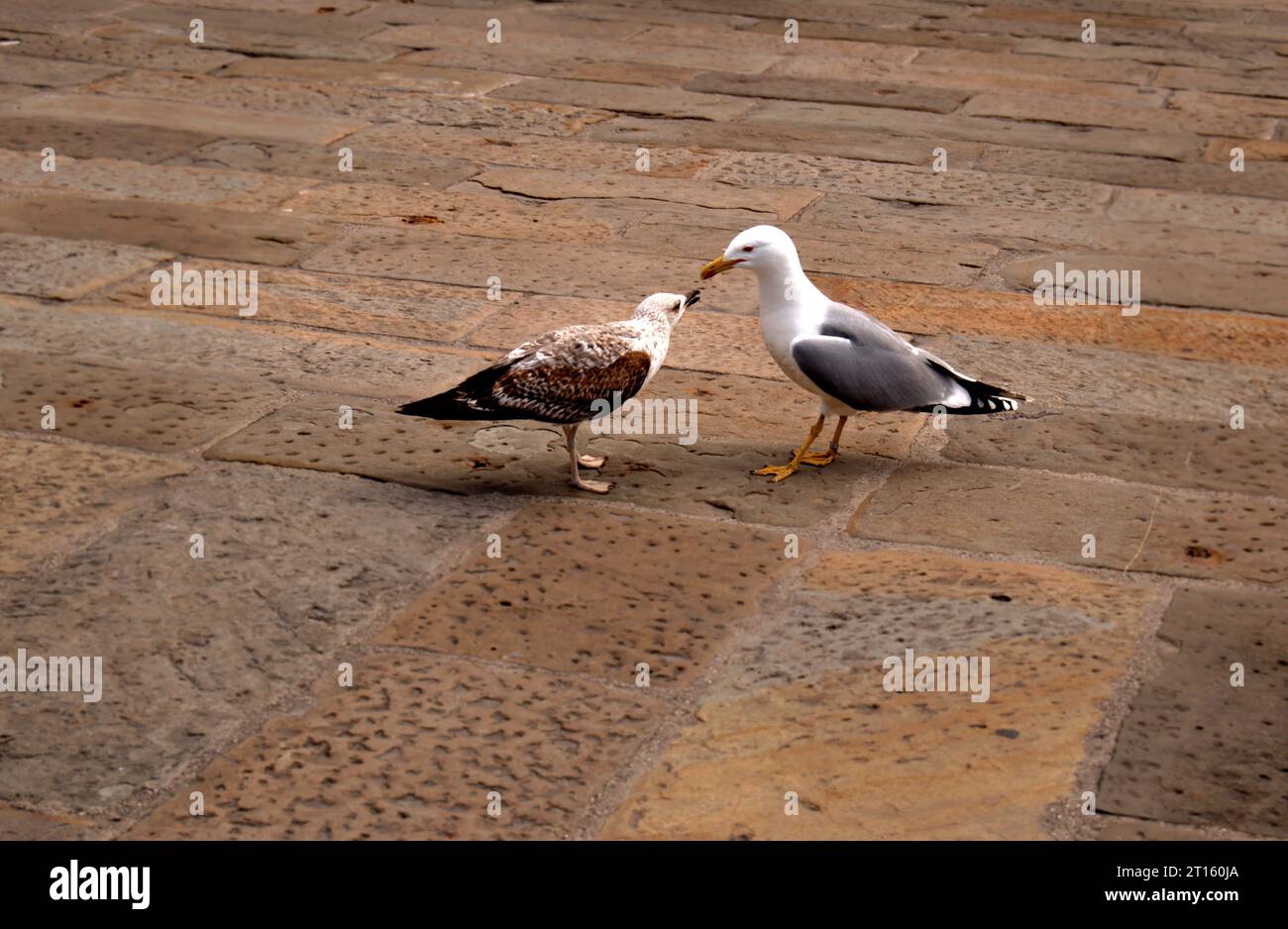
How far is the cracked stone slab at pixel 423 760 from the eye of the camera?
120 inches

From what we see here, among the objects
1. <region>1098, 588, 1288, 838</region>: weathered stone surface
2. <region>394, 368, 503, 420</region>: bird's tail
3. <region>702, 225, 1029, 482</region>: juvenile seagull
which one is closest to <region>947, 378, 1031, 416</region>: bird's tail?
<region>702, 225, 1029, 482</region>: juvenile seagull

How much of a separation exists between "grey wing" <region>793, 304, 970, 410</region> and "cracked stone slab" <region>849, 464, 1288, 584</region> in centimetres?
26

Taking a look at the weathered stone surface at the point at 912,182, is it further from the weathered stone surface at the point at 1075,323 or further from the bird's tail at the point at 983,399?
the bird's tail at the point at 983,399

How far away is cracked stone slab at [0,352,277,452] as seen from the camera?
4793mm

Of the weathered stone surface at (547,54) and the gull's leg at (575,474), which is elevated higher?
the weathered stone surface at (547,54)

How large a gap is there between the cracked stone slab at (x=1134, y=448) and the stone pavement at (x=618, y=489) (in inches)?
0.7

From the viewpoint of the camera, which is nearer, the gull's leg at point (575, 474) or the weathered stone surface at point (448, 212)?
the gull's leg at point (575, 474)

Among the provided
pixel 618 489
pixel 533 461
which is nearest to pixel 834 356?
pixel 618 489

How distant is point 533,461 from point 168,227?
2755 mm

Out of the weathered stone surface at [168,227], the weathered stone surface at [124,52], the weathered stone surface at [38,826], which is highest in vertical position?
the weathered stone surface at [124,52]

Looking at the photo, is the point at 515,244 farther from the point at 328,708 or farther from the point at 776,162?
the point at 328,708

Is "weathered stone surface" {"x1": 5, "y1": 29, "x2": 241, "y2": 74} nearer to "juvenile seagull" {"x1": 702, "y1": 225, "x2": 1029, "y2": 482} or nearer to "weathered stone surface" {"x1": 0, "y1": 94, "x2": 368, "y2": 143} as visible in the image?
"weathered stone surface" {"x1": 0, "y1": 94, "x2": 368, "y2": 143}

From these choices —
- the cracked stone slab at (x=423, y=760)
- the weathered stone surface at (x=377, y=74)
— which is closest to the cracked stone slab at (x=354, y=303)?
the cracked stone slab at (x=423, y=760)
